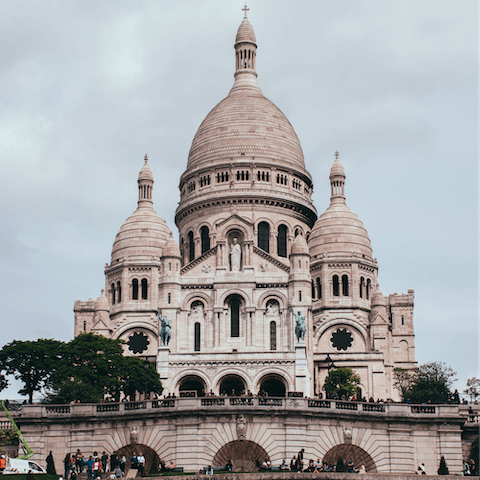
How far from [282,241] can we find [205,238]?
24.8 feet

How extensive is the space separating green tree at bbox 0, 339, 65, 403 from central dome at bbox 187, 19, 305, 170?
137 ft

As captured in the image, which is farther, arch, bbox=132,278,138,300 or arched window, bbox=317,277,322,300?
arch, bbox=132,278,138,300

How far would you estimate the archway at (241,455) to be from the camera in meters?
49.3

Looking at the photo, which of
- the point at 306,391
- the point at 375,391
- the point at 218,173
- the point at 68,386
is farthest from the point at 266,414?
the point at 218,173

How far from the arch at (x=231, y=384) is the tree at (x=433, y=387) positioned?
13721 mm

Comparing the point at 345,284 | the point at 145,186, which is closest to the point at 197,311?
the point at 345,284

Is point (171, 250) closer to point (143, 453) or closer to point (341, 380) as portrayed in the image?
point (341, 380)

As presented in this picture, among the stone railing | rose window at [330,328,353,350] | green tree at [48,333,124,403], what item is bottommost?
the stone railing

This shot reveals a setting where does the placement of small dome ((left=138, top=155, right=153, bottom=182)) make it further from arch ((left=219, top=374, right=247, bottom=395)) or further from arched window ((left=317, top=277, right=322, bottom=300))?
arch ((left=219, top=374, right=247, bottom=395))

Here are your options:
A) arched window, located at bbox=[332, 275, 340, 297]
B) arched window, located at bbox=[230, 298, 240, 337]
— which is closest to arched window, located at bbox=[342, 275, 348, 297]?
arched window, located at bbox=[332, 275, 340, 297]

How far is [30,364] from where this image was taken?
6981 centimetres

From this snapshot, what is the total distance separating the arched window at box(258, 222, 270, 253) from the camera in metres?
104

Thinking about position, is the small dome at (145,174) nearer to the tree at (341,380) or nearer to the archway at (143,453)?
the tree at (341,380)

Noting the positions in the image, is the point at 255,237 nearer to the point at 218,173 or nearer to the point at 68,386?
the point at 218,173
